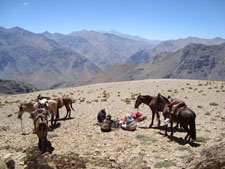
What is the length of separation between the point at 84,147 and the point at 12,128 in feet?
28.3

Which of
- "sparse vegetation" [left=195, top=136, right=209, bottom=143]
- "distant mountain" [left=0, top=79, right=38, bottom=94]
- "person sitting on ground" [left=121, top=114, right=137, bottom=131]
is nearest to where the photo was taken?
"sparse vegetation" [left=195, top=136, right=209, bottom=143]

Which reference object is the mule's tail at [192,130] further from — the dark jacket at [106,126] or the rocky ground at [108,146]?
the dark jacket at [106,126]

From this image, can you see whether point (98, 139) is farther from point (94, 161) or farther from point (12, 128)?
point (12, 128)

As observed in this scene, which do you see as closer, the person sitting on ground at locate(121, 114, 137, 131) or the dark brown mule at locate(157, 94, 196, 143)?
the dark brown mule at locate(157, 94, 196, 143)

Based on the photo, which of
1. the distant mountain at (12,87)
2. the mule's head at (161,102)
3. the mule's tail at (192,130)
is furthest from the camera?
the distant mountain at (12,87)

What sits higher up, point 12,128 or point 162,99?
point 162,99

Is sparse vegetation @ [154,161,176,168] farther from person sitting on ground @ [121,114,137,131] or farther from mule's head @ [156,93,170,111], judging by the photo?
mule's head @ [156,93,170,111]

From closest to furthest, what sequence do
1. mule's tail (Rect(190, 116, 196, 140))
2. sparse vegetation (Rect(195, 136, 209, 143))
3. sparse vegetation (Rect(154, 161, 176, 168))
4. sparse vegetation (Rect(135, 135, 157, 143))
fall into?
sparse vegetation (Rect(154, 161, 176, 168)) → mule's tail (Rect(190, 116, 196, 140)) → sparse vegetation (Rect(195, 136, 209, 143)) → sparse vegetation (Rect(135, 135, 157, 143))

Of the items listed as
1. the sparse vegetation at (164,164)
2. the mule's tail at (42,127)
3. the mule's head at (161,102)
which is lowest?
the sparse vegetation at (164,164)

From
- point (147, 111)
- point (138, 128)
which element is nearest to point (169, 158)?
point (138, 128)

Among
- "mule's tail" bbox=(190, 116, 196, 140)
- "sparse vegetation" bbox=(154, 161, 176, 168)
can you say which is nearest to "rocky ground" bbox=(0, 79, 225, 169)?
"sparse vegetation" bbox=(154, 161, 176, 168)

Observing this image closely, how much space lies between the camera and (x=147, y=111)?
22.0m

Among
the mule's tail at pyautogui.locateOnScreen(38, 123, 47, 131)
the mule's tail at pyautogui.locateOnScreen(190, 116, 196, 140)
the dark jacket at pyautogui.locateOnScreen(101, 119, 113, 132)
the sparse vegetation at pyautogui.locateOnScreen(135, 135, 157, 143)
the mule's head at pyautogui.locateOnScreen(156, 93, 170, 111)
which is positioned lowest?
the sparse vegetation at pyautogui.locateOnScreen(135, 135, 157, 143)

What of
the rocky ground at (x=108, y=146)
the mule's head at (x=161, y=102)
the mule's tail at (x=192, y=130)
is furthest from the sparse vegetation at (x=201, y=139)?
the mule's head at (x=161, y=102)
